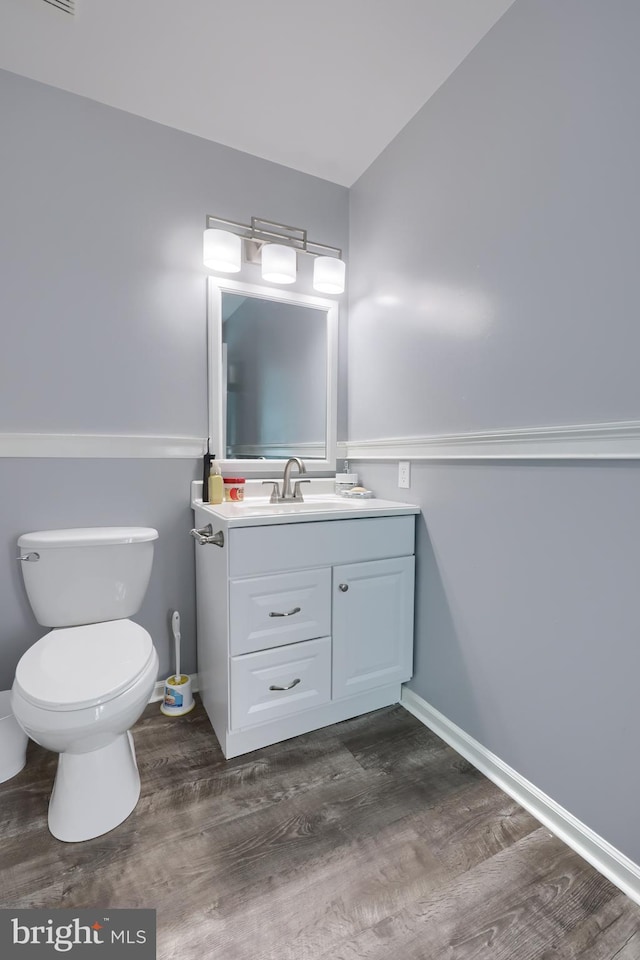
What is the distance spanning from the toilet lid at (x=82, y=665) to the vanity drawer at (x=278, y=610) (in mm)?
282

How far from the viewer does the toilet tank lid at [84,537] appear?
1462 mm

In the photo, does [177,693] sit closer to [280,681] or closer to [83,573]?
[280,681]

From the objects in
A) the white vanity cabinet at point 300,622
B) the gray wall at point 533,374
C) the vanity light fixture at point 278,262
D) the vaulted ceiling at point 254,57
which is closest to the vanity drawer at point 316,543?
the white vanity cabinet at point 300,622

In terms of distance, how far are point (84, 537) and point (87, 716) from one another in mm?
630

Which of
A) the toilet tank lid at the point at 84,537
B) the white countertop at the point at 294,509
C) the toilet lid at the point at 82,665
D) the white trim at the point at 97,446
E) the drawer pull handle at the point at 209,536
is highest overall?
the white trim at the point at 97,446

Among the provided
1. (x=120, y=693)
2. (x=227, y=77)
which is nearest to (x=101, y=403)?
(x=120, y=693)

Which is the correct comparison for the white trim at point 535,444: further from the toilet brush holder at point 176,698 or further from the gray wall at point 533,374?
the toilet brush holder at point 176,698

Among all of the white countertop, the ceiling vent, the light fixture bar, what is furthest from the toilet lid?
the ceiling vent

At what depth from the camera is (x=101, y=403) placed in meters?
1.66

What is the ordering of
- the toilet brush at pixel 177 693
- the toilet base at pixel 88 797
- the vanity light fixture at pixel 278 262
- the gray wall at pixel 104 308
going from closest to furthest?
the toilet base at pixel 88 797 → the gray wall at pixel 104 308 → the toilet brush at pixel 177 693 → the vanity light fixture at pixel 278 262

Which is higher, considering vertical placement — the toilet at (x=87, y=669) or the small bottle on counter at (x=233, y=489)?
the small bottle on counter at (x=233, y=489)

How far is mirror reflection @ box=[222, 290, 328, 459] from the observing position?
1.91 m

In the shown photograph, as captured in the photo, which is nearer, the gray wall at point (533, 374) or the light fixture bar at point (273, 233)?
the gray wall at point (533, 374)

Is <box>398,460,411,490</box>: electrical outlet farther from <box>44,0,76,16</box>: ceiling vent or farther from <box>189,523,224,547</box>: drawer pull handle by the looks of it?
<box>44,0,76,16</box>: ceiling vent
